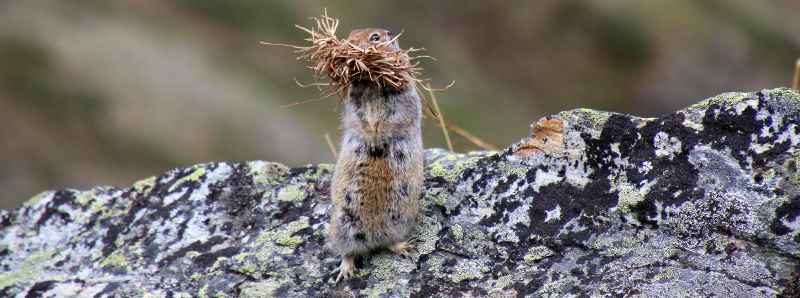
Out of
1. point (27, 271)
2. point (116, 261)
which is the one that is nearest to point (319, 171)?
point (116, 261)

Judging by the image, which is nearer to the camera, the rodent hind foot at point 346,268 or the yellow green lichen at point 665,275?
the yellow green lichen at point 665,275

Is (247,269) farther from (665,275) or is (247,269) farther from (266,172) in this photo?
(665,275)

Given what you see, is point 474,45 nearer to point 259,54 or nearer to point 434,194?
point 259,54

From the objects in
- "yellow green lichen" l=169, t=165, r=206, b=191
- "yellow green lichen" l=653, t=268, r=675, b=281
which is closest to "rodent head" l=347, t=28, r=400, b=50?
"yellow green lichen" l=169, t=165, r=206, b=191

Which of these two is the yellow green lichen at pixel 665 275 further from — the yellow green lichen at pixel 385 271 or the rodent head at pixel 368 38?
the rodent head at pixel 368 38

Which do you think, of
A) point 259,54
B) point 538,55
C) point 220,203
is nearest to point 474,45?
point 538,55

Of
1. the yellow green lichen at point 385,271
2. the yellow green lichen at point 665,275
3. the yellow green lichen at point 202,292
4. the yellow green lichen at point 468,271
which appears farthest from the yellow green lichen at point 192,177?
the yellow green lichen at point 665,275

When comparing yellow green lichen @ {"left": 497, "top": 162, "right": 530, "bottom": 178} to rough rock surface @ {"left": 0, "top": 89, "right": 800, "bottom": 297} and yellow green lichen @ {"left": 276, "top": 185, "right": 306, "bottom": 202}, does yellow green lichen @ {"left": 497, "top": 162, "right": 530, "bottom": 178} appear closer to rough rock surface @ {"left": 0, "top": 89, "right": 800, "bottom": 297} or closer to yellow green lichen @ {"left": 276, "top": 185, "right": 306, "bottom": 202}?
rough rock surface @ {"left": 0, "top": 89, "right": 800, "bottom": 297}
